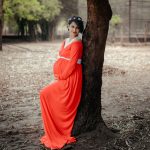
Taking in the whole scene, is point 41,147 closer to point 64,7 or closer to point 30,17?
point 30,17

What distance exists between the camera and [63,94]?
6234mm

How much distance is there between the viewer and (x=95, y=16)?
641cm

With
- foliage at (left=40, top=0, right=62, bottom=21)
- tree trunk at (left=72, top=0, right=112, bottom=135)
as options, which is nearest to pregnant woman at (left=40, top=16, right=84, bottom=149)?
tree trunk at (left=72, top=0, right=112, bottom=135)

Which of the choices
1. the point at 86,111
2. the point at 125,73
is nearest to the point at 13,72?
the point at 125,73

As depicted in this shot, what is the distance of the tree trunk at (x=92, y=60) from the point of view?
640 cm

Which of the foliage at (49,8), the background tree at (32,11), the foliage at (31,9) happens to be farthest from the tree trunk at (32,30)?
the foliage at (49,8)

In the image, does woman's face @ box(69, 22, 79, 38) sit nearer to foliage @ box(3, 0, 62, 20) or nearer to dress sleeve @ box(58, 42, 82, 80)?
dress sleeve @ box(58, 42, 82, 80)

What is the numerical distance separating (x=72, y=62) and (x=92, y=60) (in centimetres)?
47

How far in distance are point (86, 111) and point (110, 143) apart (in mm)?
684

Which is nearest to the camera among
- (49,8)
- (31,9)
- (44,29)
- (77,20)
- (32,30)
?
(77,20)

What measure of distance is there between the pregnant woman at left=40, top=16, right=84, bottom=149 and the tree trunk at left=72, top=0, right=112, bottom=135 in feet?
0.63

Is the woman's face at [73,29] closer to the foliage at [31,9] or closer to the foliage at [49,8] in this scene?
the foliage at [31,9]

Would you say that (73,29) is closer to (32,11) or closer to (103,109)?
(103,109)

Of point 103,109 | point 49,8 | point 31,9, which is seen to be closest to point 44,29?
A: point 49,8
